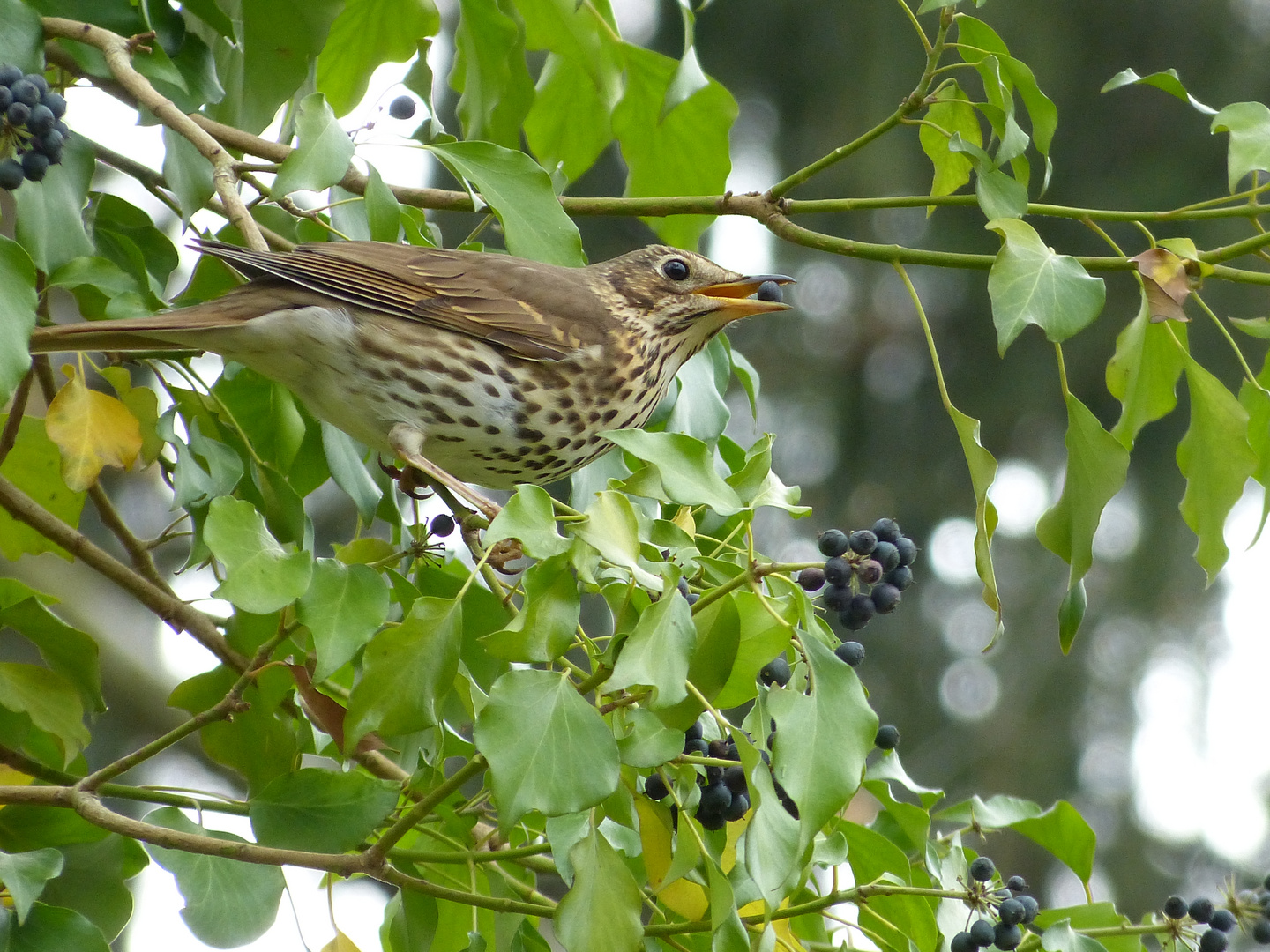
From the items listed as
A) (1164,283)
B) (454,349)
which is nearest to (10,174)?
(454,349)

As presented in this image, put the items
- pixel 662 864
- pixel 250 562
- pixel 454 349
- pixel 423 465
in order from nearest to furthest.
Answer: pixel 250 562
pixel 662 864
pixel 423 465
pixel 454 349

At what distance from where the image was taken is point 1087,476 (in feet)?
7.16

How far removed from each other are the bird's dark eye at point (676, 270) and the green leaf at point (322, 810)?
5.83 ft

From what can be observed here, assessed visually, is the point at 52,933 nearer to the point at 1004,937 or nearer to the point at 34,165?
the point at 34,165

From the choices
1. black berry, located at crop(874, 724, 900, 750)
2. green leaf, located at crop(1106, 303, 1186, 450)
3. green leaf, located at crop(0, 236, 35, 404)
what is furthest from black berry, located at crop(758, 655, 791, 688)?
green leaf, located at crop(0, 236, 35, 404)

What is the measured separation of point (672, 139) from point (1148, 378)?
1.21 meters

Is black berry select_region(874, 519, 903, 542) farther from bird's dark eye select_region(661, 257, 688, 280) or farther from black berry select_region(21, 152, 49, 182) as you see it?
bird's dark eye select_region(661, 257, 688, 280)

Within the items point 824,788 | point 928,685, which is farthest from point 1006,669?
point 824,788

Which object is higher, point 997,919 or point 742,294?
point 742,294

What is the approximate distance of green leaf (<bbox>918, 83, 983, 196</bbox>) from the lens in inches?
104

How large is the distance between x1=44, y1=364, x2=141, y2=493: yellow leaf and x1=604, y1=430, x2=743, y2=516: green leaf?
3.49ft

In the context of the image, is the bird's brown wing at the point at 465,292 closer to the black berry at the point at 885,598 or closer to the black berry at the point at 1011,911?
the black berry at the point at 885,598

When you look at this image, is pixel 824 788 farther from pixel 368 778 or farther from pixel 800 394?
pixel 800 394

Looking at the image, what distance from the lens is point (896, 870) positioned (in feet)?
7.12
